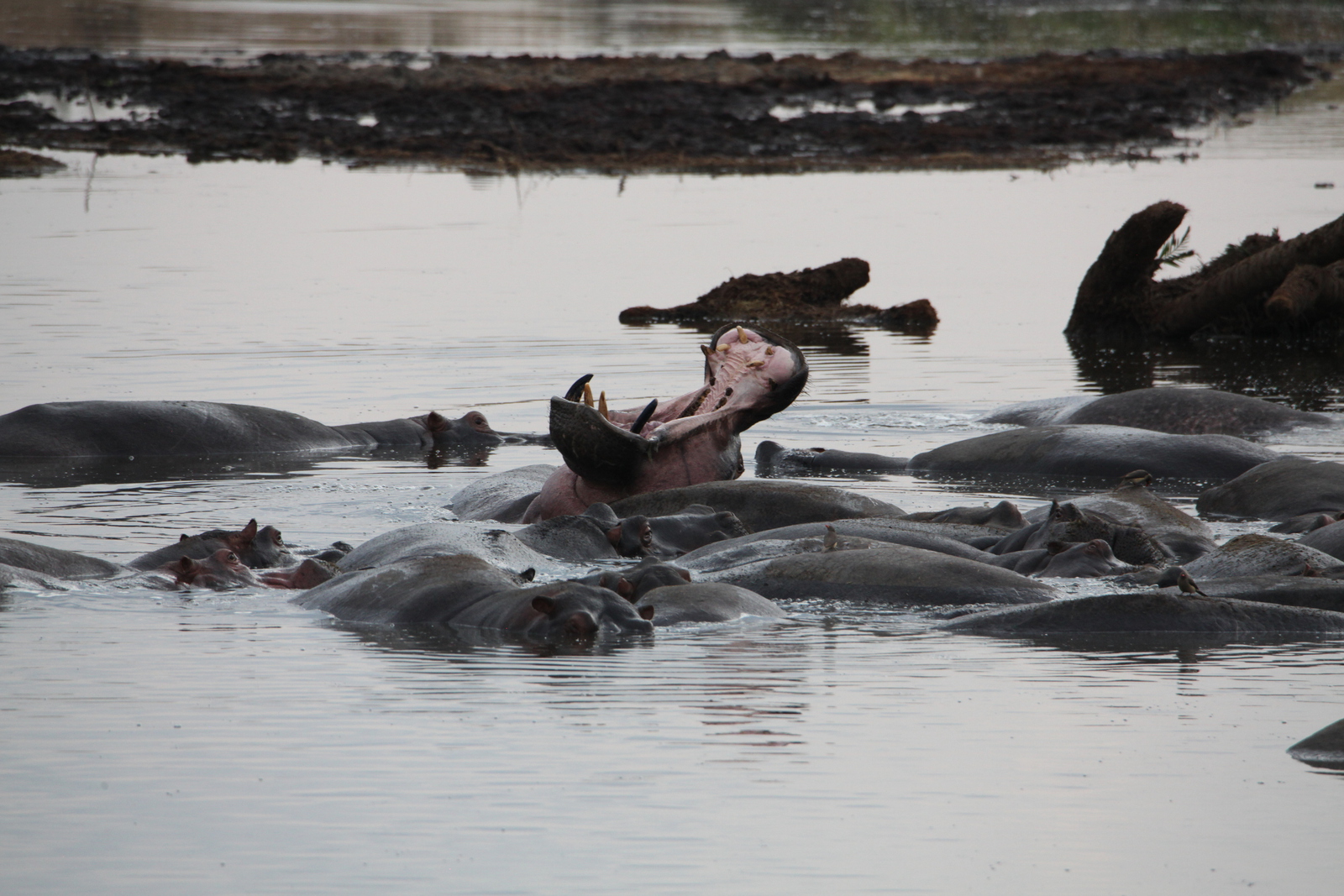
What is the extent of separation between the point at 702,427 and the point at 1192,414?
12.5 ft

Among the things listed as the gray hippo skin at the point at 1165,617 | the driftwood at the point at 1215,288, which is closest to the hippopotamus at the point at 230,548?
the gray hippo skin at the point at 1165,617

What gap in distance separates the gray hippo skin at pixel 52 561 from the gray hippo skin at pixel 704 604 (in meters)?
2.18

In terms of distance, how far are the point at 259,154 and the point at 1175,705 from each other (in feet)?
94.5

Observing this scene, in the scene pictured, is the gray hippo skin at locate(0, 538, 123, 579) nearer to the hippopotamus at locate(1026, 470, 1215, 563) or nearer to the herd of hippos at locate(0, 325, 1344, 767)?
the herd of hippos at locate(0, 325, 1344, 767)

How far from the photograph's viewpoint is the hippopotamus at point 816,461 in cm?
1097

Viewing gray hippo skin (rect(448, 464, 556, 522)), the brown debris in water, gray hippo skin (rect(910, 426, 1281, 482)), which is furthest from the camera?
the brown debris in water

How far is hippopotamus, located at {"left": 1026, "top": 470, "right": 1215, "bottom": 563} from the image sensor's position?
26.6 ft

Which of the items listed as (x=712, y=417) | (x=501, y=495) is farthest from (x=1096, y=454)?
(x=501, y=495)

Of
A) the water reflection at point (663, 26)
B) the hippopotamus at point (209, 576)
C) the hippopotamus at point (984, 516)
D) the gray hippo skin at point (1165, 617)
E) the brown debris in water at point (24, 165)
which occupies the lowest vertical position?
the gray hippo skin at point (1165, 617)

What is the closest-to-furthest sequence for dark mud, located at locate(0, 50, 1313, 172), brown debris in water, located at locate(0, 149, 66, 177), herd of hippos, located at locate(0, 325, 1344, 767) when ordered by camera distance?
herd of hippos, located at locate(0, 325, 1344, 767) → brown debris in water, located at locate(0, 149, 66, 177) → dark mud, located at locate(0, 50, 1313, 172)

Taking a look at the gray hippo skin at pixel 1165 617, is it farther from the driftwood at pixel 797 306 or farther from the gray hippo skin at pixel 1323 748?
the driftwood at pixel 797 306

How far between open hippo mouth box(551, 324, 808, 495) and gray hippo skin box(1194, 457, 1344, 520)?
2.06 metres

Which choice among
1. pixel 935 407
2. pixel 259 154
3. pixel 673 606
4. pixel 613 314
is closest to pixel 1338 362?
pixel 935 407

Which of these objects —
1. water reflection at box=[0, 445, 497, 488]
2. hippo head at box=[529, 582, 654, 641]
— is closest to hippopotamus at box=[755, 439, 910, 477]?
water reflection at box=[0, 445, 497, 488]
